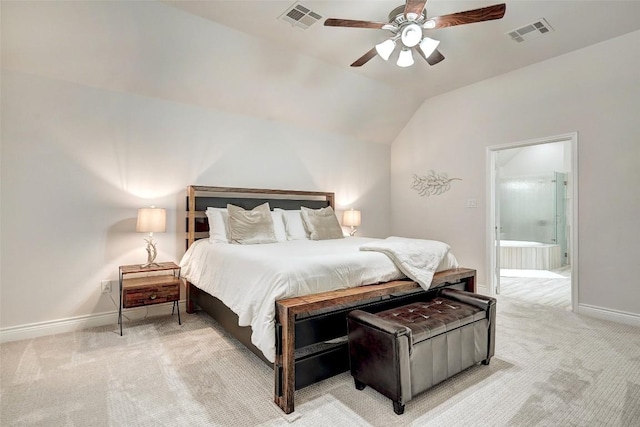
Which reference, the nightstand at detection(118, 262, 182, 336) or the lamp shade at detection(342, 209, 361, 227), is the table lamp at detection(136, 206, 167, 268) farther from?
the lamp shade at detection(342, 209, 361, 227)

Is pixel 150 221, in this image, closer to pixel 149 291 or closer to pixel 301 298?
pixel 149 291

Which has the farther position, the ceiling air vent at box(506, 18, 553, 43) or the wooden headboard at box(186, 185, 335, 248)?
the wooden headboard at box(186, 185, 335, 248)

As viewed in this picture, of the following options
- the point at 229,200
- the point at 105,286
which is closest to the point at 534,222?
the point at 229,200

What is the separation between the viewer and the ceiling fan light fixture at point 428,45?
2625mm

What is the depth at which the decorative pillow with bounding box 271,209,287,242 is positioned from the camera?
3.74m

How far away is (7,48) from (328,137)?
3.68 m

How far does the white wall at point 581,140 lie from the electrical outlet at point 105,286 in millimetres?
4471

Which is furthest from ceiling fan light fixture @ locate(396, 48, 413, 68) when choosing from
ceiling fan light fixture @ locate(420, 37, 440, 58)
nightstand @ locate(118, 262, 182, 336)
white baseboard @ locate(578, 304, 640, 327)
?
white baseboard @ locate(578, 304, 640, 327)

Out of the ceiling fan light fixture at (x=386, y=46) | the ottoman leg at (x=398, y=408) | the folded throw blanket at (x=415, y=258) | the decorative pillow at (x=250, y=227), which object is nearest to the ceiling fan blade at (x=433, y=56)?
the ceiling fan light fixture at (x=386, y=46)

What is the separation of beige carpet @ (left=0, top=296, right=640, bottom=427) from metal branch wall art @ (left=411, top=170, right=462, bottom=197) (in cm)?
258

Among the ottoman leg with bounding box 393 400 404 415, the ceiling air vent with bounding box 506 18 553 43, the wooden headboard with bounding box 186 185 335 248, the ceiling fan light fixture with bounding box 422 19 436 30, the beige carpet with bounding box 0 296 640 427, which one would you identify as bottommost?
the beige carpet with bounding box 0 296 640 427

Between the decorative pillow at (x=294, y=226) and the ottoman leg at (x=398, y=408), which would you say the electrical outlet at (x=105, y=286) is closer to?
the decorative pillow at (x=294, y=226)

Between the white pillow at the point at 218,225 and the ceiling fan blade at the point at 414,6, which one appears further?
the white pillow at the point at 218,225

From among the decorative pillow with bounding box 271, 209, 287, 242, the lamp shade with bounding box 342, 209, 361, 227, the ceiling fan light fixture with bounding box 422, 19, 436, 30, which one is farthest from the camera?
the lamp shade with bounding box 342, 209, 361, 227
